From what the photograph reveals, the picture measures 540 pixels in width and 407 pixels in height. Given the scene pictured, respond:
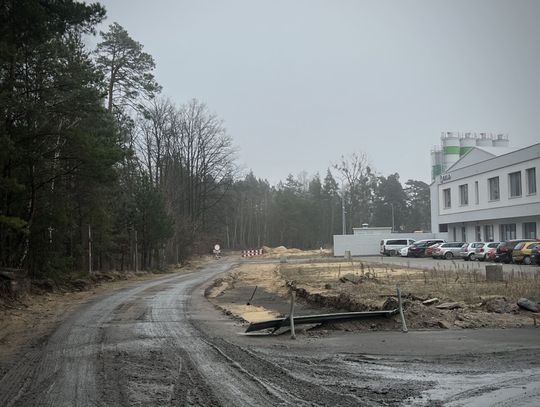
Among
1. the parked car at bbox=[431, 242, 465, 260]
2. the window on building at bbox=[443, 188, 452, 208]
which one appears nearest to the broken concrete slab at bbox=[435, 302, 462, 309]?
the parked car at bbox=[431, 242, 465, 260]

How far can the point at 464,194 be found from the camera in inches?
2510

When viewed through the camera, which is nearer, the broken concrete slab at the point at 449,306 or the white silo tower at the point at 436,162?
the broken concrete slab at the point at 449,306

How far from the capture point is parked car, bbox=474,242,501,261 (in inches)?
1582

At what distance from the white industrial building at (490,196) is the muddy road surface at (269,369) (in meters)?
42.2

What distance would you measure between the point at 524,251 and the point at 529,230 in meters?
17.4

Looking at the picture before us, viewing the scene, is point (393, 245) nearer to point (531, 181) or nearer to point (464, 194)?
point (464, 194)

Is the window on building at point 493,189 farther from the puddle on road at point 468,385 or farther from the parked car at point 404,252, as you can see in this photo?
the puddle on road at point 468,385

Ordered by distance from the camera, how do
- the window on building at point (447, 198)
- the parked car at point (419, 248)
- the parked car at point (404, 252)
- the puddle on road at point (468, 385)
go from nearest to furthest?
the puddle on road at point (468, 385) < the parked car at point (419, 248) < the parked car at point (404, 252) < the window on building at point (447, 198)

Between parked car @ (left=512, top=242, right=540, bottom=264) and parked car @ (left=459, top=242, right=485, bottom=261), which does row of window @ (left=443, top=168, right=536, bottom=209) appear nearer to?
parked car @ (left=459, top=242, right=485, bottom=261)

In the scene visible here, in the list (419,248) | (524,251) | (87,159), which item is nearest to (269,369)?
(87,159)

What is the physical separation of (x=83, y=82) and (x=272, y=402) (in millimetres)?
17929

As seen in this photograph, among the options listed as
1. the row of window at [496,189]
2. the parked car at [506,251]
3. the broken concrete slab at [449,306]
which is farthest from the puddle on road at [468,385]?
the row of window at [496,189]

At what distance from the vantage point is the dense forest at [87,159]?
18.9 meters

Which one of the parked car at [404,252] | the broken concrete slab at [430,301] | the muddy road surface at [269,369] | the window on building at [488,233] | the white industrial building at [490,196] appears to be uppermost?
the white industrial building at [490,196]
